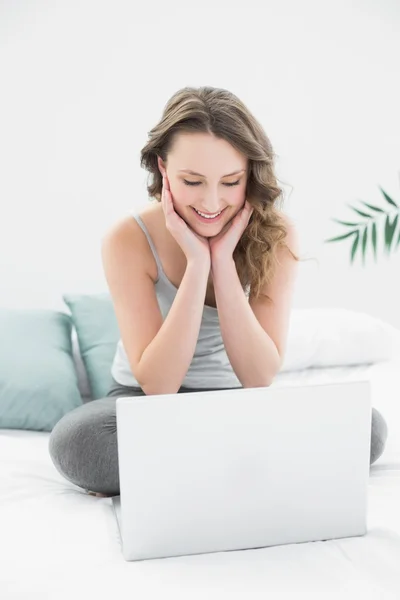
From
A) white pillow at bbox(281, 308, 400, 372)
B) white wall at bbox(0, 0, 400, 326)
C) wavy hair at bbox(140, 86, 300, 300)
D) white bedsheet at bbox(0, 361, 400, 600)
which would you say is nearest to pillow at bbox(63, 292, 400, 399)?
white pillow at bbox(281, 308, 400, 372)

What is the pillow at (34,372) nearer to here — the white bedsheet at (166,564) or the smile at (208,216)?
the white bedsheet at (166,564)

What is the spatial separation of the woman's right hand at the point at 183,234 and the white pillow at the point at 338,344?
803mm

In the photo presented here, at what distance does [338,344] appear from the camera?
8.11 feet

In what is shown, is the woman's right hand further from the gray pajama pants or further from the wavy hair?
the gray pajama pants

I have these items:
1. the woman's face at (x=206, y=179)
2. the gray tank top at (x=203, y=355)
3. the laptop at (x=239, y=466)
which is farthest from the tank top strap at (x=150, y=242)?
the laptop at (x=239, y=466)

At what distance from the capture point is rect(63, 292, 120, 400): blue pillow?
2283 mm

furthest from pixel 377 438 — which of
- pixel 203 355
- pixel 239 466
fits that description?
pixel 239 466

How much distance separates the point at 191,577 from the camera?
115 centimetres

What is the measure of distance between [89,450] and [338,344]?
1.15 meters

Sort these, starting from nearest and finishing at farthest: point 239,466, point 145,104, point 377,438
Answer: point 239,466 < point 377,438 < point 145,104

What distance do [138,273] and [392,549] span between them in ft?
2.68

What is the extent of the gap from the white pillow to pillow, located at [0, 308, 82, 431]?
0.70m

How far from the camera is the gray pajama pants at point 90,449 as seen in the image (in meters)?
1.53

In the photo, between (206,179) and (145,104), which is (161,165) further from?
(145,104)
